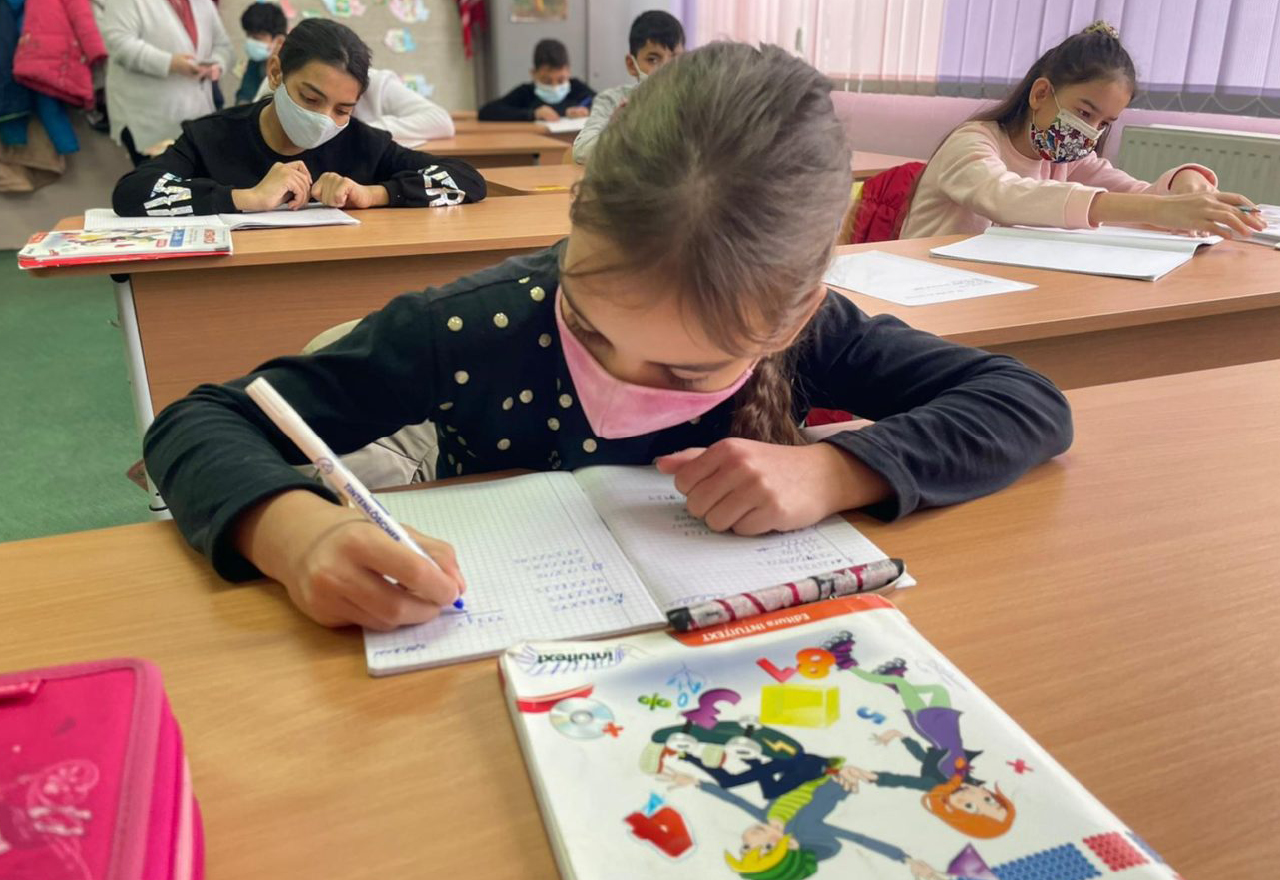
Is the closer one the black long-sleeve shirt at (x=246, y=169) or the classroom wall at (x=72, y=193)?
the black long-sleeve shirt at (x=246, y=169)

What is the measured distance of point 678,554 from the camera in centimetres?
65

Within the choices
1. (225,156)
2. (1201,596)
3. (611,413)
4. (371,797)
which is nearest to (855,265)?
(611,413)

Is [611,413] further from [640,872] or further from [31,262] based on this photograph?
[31,262]

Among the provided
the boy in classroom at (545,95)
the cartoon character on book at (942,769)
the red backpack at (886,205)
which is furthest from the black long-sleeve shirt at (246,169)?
the boy in classroom at (545,95)

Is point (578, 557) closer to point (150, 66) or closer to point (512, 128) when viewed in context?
point (512, 128)

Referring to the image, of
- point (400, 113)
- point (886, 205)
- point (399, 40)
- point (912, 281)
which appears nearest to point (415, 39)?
point (399, 40)

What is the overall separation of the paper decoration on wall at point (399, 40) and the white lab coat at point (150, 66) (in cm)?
95

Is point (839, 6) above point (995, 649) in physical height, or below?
above

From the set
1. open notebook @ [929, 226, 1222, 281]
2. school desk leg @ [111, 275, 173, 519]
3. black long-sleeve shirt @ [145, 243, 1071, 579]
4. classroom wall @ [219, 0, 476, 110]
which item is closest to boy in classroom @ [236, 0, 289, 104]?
classroom wall @ [219, 0, 476, 110]

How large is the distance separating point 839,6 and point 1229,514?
12.0ft

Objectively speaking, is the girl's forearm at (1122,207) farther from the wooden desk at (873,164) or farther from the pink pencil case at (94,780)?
the pink pencil case at (94,780)

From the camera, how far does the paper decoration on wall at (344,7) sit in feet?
16.1

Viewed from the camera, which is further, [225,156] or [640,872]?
[225,156]

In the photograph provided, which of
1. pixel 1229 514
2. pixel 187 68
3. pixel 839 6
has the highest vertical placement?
pixel 839 6
